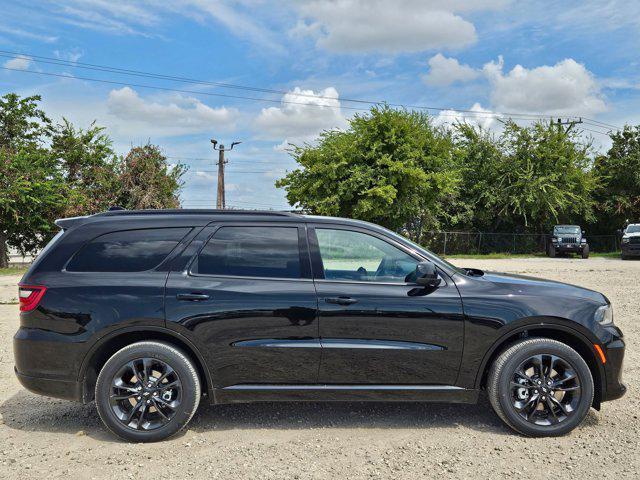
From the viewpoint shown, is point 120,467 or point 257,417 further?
point 257,417

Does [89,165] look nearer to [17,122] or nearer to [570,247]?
[17,122]

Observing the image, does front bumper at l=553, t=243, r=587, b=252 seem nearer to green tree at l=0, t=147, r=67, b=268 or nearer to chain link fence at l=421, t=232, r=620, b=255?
chain link fence at l=421, t=232, r=620, b=255

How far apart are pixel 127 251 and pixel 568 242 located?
3070cm

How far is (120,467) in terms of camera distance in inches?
145

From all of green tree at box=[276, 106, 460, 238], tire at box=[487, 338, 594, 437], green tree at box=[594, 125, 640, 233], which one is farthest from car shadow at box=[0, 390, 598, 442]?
green tree at box=[594, 125, 640, 233]

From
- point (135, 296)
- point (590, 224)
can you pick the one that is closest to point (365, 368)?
point (135, 296)

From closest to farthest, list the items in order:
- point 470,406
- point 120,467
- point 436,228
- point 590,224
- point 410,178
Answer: point 120,467
point 470,406
point 410,178
point 436,228
point 590,224

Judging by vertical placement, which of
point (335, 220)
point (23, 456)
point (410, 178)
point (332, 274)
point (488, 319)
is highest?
point (410, 178)

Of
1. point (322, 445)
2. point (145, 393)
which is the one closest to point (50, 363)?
point (145, 393)

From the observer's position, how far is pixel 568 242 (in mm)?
30672

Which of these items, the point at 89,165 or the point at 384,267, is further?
the point at 89,165

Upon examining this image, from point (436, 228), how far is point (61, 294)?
1310 inches

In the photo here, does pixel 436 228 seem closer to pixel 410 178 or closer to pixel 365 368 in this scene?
pixel 410 178

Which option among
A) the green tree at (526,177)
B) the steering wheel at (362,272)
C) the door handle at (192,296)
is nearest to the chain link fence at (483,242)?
the green tree at (526,177)
